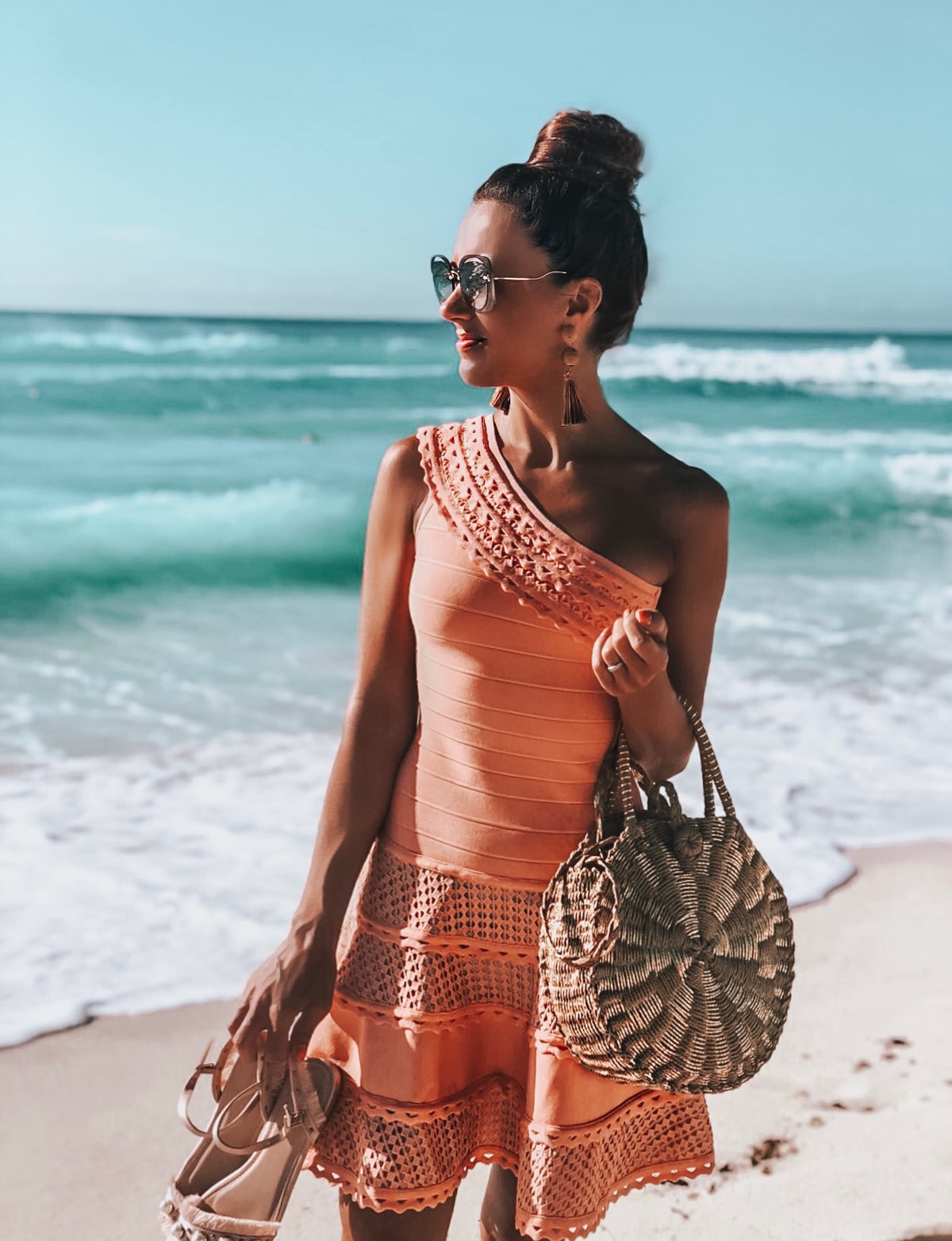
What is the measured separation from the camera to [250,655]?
364 inches

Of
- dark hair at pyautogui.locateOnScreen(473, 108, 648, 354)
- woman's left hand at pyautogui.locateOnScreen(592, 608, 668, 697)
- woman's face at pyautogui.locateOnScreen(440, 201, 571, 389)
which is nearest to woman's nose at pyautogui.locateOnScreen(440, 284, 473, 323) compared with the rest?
woman's face at pyautogui.locateOnScreen(440, 201, 571, 389)

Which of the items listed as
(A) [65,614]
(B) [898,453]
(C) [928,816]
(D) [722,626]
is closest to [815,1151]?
(C) [928,816]

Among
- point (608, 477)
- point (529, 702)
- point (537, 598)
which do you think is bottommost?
point (529, 702)

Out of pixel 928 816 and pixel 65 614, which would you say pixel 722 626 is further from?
pixel 65 614

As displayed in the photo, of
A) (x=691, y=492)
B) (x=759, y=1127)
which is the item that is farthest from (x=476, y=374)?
(x=759, y=1127)

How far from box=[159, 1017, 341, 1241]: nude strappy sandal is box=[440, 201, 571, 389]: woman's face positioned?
41.5 inches

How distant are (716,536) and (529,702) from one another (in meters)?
0.36

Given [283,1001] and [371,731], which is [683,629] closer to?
[371,731]

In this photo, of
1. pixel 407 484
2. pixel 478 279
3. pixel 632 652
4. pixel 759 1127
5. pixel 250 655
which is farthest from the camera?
→ pixel 250 655

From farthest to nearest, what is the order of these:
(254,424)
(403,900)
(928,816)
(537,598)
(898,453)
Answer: (254,424) < (898,453) < (928,816) < (403,900) < (537,598)

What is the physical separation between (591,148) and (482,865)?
104 cm

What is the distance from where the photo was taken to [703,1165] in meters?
2.13

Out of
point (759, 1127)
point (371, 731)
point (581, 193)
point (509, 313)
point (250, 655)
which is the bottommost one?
point (250, 655)

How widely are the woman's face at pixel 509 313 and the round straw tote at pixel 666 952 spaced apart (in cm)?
58
